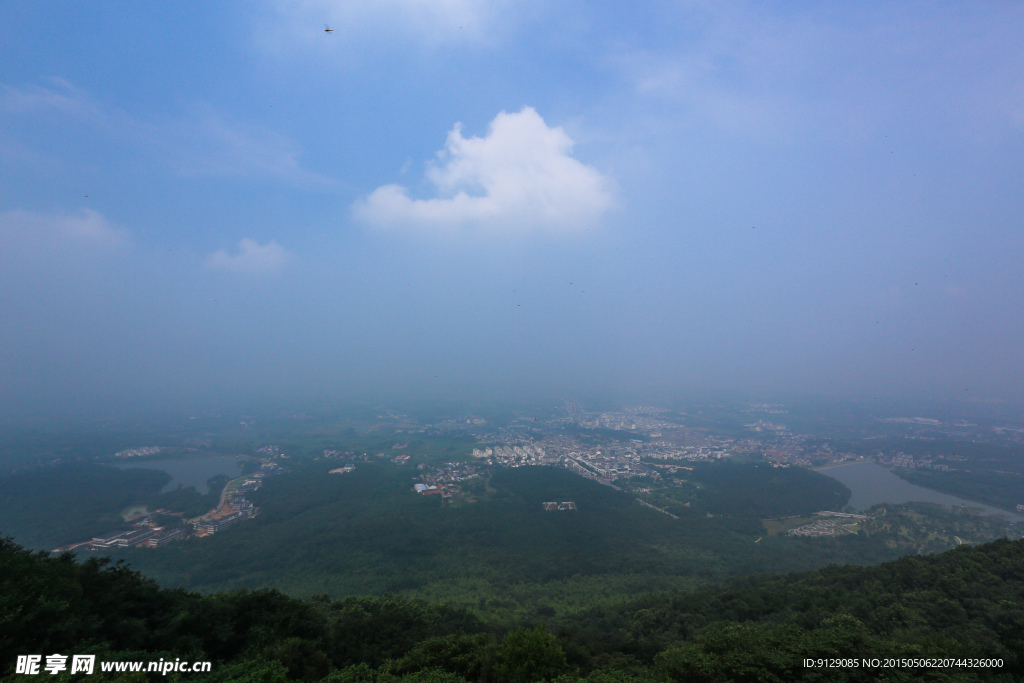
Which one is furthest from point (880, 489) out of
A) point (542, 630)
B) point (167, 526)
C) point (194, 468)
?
point (194, 468)

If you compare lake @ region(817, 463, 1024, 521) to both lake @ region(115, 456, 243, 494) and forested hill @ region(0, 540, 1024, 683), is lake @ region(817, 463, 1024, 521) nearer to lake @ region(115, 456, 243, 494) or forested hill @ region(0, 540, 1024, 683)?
forested hill @ region(0, 540, 1024, 683)

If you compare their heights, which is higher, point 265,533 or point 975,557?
point 975,557

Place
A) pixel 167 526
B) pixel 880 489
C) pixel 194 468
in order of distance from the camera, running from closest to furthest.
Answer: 1. pixel 167 526
2. pixel 880 489
3. pixel 194 468

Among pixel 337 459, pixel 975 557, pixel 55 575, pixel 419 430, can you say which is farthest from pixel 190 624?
pixel 419 430

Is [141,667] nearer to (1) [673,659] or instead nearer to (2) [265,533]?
(1) [673,659]

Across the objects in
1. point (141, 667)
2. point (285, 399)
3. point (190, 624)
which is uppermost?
point (141, 667)

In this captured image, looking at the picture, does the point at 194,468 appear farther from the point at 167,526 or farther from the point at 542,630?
the point at 542,630
